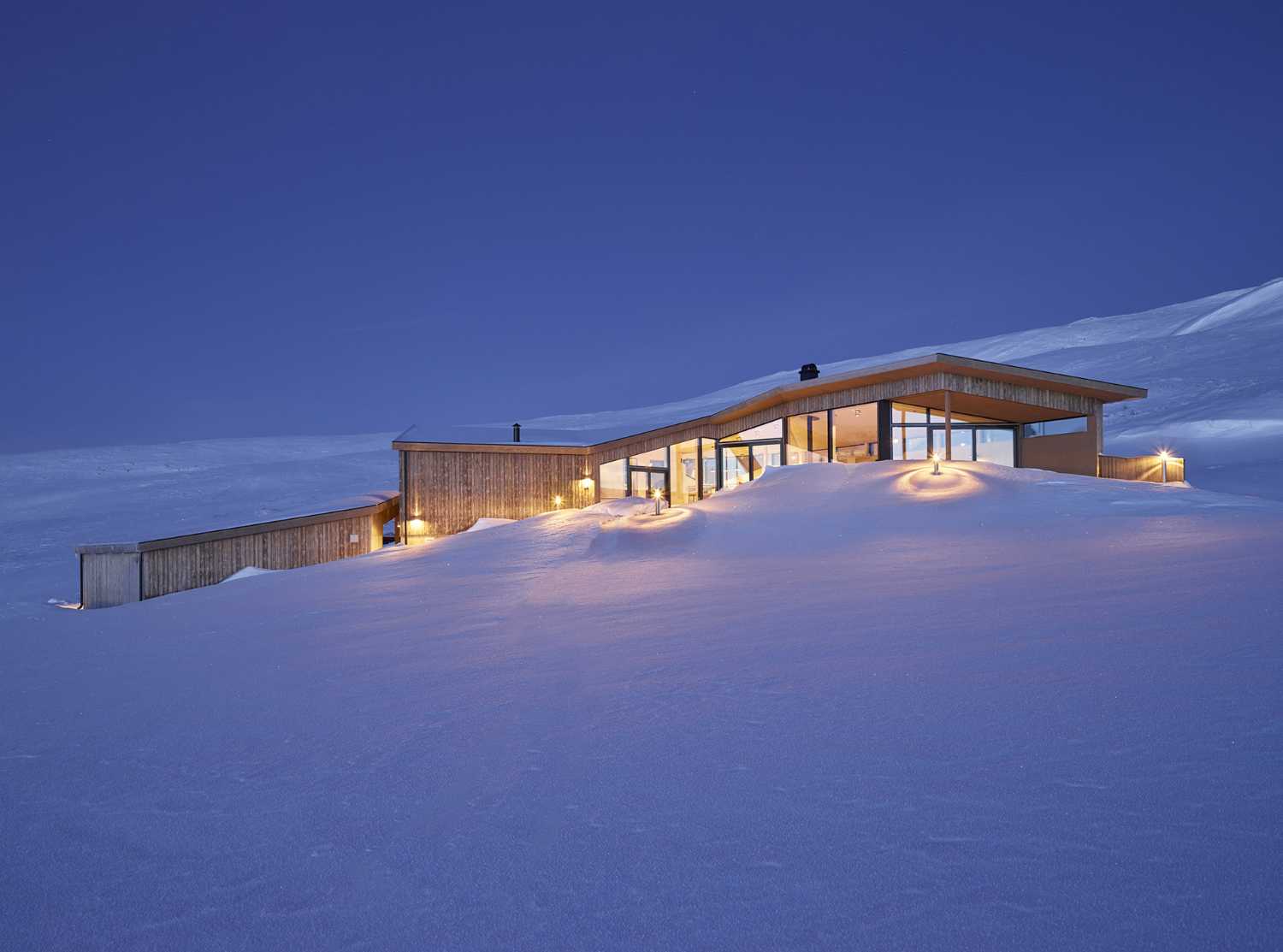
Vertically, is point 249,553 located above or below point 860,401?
below

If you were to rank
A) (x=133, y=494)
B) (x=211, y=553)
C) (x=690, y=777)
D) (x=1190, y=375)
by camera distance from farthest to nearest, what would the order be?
(x=1190, y=375), (x=133, y=494), (x=211, y=553), (x=690, y=777)

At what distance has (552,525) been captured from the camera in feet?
46.6

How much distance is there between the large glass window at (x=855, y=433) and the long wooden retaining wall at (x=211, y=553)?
44.2 feet

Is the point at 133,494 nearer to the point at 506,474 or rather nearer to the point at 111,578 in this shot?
the point at 506,474

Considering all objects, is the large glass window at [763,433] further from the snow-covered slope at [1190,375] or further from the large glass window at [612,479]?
the snow-covered slope at [1190,375]

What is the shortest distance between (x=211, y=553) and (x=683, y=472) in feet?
43.2

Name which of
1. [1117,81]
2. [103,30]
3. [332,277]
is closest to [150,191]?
[103,30]

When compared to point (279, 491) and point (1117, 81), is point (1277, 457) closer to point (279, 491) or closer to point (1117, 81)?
point (279, 491)

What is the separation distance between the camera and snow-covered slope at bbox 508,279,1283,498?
2514 centimetres

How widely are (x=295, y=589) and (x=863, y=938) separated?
976 centimetres

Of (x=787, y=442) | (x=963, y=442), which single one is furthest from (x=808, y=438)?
(x=963, y=442)

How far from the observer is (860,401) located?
58.4ft

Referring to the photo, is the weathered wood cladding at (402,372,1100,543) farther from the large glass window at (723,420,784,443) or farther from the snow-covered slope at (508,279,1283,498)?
the snow-covered slope at (508,279,1283,498)

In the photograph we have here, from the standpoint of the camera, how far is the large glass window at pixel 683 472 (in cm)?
2192
